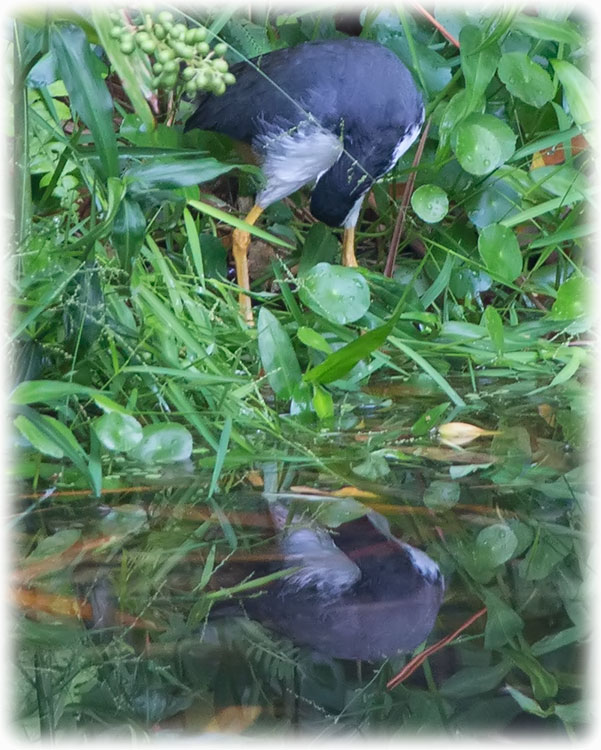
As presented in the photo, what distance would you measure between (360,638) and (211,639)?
0.12m

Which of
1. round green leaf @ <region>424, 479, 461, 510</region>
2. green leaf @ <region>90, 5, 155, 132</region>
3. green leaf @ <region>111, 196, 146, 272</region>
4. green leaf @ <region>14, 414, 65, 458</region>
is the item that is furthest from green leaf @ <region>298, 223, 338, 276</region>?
green leaf @ <region>14, 414, 65, 458</region>

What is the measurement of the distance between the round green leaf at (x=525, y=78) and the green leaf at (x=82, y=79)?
961 millimetres

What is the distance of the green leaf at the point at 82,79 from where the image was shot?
3.87ft

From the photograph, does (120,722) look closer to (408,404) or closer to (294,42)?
(408,404)

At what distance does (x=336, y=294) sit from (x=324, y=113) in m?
0.53

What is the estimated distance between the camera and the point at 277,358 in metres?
1.45

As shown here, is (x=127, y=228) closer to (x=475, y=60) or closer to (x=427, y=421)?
(x=427, y=421)

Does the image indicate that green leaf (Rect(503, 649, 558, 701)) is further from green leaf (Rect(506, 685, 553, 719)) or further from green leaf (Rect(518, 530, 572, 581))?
green leaf (Rect(518, 530, 572, 581))

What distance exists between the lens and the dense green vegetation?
0.73 m

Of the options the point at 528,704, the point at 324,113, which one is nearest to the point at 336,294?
the point at 324,113

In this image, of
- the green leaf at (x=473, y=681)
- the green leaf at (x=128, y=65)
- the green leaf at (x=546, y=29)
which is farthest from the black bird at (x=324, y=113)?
the green leaf at (x=473, y=681)

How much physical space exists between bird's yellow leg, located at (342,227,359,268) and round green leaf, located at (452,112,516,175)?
420mm

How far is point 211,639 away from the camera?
78cm

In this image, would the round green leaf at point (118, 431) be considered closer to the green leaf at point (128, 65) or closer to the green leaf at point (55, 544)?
the green leaf at point (55, 544)
